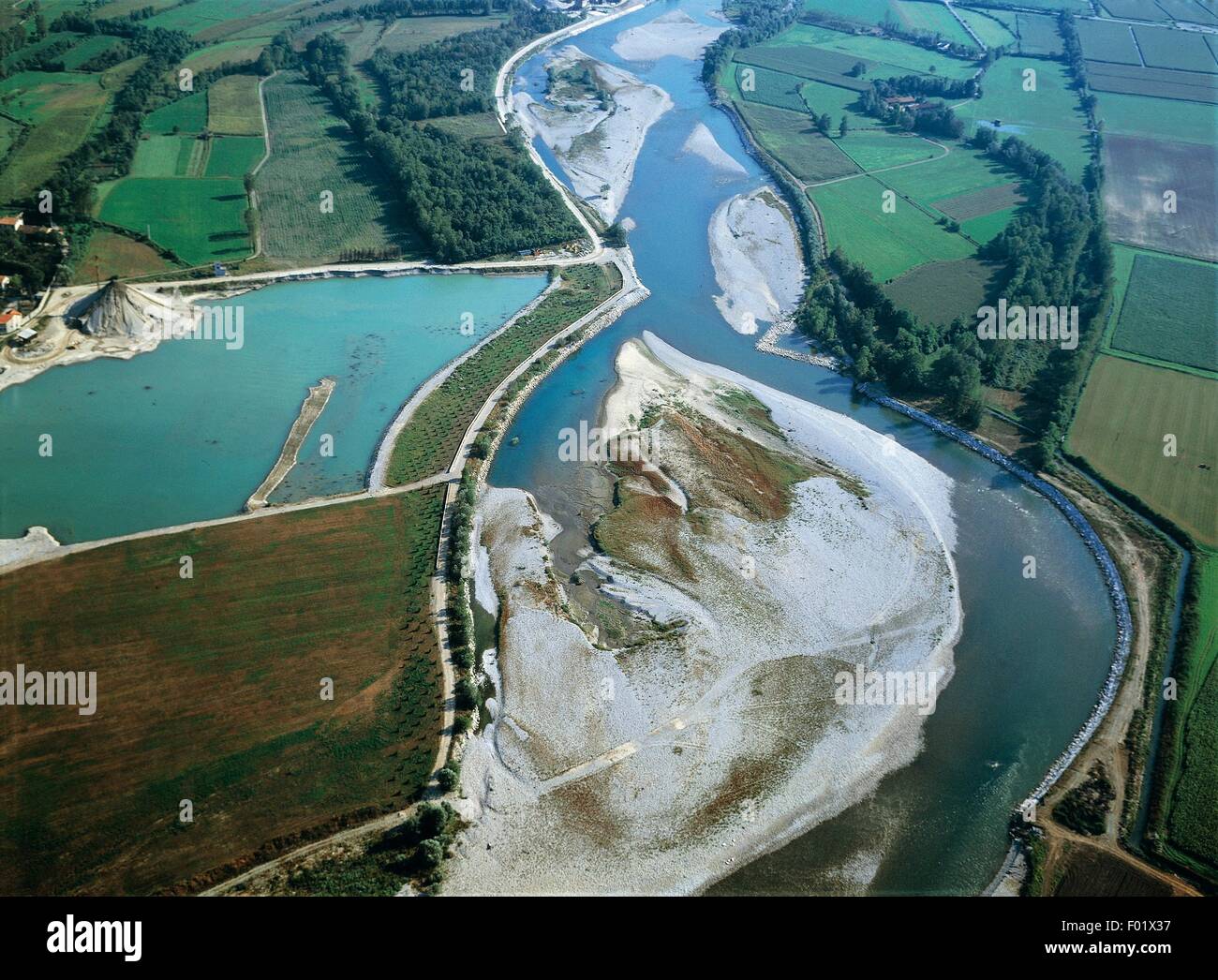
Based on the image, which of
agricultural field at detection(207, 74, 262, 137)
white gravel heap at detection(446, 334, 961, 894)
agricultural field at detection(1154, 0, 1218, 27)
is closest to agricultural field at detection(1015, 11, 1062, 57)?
agricultural field at detection(1154, 0, 1218, 27)

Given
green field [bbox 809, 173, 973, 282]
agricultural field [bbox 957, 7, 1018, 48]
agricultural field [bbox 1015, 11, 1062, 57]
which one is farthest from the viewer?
agricultural field [bbox 957, 7, 1018, 48]

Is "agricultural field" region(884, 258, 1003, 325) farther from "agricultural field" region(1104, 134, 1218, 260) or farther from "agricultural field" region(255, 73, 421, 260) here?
"agricultural field" region(255, 73, 421, 260)

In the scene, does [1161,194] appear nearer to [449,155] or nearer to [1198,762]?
[449,155]

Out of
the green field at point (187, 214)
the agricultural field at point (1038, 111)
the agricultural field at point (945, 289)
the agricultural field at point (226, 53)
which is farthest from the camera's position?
the agricultural field at point (226, 53)

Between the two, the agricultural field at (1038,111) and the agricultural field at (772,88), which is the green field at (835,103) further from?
the agricultural field at (1038,111)

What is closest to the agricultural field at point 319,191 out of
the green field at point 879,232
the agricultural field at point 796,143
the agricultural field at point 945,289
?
the green field at point 879,232

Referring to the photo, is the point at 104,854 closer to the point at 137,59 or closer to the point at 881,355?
the point at 881,355
